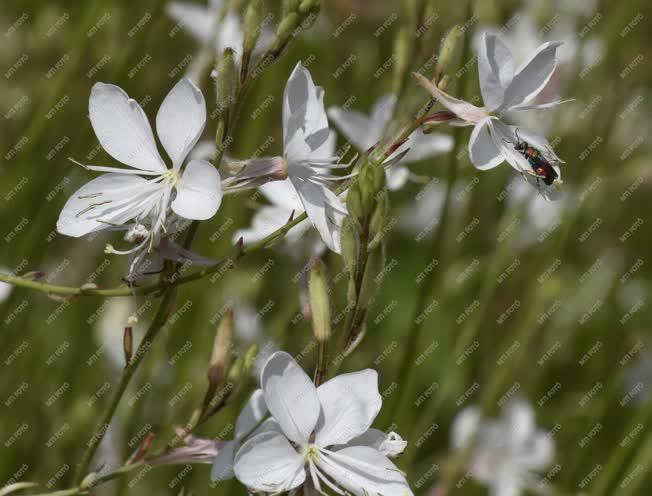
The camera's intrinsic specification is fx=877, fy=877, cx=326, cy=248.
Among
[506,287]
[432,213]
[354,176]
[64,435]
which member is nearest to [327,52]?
[432,213]

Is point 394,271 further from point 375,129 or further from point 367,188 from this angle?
point 367,188

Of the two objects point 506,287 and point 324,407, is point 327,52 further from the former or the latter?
point 324,407

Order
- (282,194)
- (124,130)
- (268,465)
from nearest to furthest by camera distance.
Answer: (268,465) < (124,130) < (282,194)

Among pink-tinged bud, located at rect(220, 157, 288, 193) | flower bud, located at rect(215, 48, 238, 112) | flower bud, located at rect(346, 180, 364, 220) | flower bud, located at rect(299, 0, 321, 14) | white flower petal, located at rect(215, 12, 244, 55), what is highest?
flower bud, located at rect(299, 0, 321, 14)

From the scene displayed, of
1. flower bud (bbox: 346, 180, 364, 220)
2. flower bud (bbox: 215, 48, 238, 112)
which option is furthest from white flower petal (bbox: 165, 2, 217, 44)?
flower bud (bbox: 346, 180, 364, 220)

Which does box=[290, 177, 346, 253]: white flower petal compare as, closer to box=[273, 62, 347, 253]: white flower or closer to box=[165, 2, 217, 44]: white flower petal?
box=[273, 62, 347, 253]: white flower

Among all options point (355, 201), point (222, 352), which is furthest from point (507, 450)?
point (355, 201)
